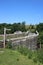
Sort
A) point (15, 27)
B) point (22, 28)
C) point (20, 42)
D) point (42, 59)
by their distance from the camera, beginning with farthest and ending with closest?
1. point (22, 28)
2. point (15, 27)
3. point (20, 42)
4. point (42, 59)

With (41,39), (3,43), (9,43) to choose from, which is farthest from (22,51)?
(41,39)

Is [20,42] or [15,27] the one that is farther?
[15,27]

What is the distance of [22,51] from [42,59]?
108 inches

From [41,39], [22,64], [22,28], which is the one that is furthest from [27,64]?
[22,28]

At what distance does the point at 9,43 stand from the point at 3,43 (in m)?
0.99

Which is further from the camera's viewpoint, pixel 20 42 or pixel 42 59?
pixel 20 42

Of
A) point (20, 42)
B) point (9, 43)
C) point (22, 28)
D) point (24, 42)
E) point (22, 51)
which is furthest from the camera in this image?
point (22, 28)

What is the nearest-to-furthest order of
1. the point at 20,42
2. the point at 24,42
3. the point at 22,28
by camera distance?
the point at 20,42, the point at 24,42, the point at 22,28

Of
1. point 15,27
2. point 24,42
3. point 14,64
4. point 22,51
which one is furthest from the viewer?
point 15,27

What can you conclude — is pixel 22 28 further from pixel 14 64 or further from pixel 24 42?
pixel 14 64

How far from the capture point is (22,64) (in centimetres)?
741

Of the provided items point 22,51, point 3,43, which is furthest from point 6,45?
point 22,51

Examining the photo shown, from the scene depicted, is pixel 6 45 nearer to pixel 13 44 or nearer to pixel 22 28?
pixel 13 44

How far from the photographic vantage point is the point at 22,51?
39.0 ft
